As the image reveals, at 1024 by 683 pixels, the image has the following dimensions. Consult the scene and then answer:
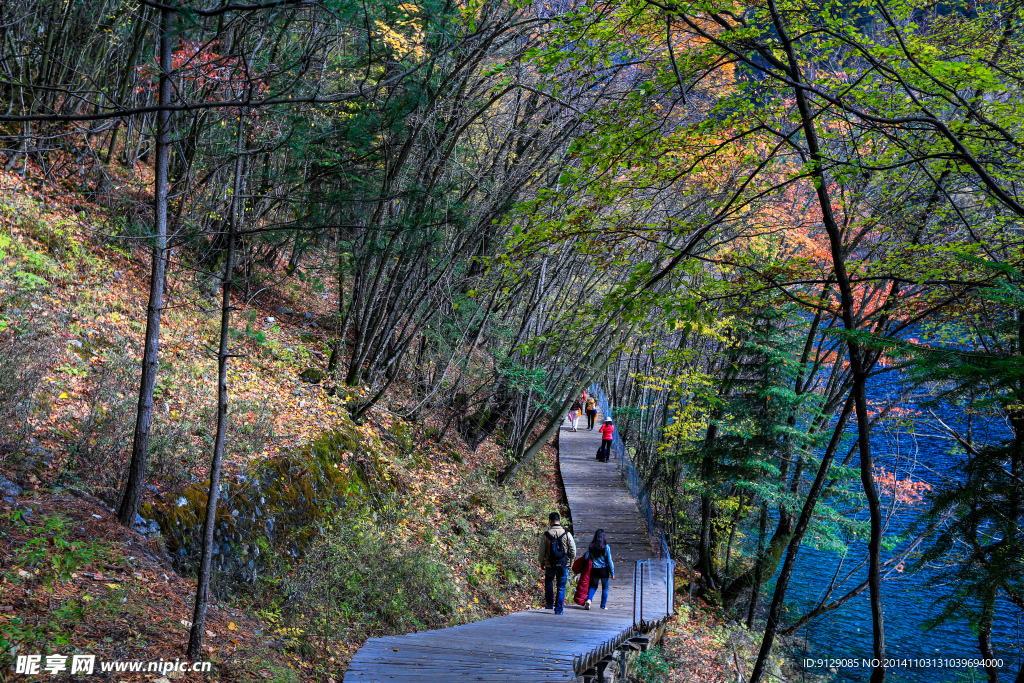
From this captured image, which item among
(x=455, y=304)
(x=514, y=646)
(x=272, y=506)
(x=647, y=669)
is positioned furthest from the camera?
(x=455, y=304)

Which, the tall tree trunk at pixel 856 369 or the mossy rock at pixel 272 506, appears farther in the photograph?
the mossy rock at pixel 272 506

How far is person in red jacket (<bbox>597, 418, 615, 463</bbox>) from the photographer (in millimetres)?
19938

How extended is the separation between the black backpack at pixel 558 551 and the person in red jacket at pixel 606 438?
35.5ft

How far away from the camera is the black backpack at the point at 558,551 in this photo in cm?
903

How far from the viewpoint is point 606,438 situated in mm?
20375

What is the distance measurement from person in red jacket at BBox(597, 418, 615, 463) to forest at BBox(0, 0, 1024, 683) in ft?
6.62

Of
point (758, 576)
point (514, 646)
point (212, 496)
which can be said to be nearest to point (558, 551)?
point (514, 646)

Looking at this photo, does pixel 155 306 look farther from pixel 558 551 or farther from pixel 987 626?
pixel 987 626

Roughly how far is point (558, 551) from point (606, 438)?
11559 mm

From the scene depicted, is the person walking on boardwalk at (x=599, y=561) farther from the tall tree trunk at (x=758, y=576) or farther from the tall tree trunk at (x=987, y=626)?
the tall tree trunk at (x=758, y=576)

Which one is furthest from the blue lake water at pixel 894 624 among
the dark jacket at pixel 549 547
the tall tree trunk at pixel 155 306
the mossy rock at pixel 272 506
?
the tall tree trunk at pixel 155 306

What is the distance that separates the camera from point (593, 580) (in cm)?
1017

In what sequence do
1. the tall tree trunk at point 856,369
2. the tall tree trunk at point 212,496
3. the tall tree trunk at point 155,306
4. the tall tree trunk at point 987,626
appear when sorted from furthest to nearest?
the tall tree trunk at point 155,306
the tall tree trunk at point 856,369
the tall tree trunk at point 212,496
the tall tree trunk at point 987,626

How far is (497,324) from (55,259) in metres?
8.94
